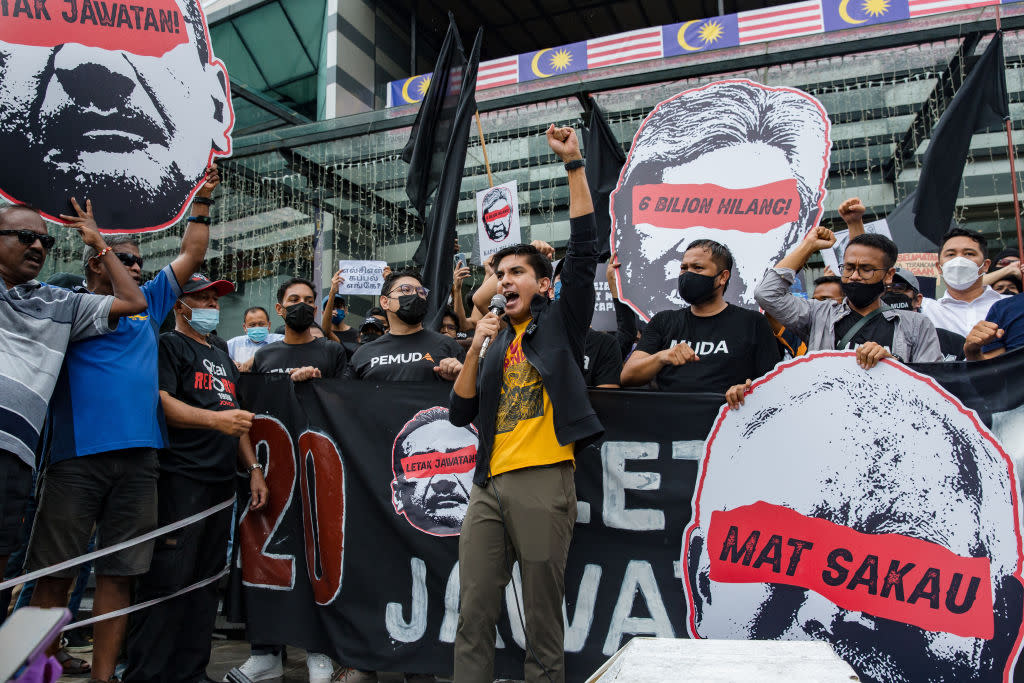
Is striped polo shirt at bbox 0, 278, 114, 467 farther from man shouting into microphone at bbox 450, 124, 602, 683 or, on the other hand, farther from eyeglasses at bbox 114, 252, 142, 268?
man shouting into microphone at bbox 450, 124, 602, 683

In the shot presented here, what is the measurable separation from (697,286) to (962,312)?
73.0 inches

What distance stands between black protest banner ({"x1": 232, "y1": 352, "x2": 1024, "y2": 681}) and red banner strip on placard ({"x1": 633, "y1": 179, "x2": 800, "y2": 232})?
4.34ft

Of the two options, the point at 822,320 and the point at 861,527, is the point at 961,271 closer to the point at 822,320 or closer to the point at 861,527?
the point at 822,320

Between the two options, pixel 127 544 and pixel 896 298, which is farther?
pixel 896 298

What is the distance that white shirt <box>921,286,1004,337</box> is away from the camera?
4.13m

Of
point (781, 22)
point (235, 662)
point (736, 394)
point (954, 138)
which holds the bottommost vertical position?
point (235, 662)

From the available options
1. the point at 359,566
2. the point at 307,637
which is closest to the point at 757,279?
the point at 359,566

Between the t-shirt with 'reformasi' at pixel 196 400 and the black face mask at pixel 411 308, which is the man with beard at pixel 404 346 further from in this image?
the t-shirt with 'reformasi' at pixel 196 400

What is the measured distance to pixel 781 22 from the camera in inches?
368

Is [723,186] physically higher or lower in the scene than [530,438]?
higher

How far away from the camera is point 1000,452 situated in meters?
2.85

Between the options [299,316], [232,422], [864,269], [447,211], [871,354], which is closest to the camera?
[871,354]

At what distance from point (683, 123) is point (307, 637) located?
135 inches

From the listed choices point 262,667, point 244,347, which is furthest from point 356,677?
point 244,347
